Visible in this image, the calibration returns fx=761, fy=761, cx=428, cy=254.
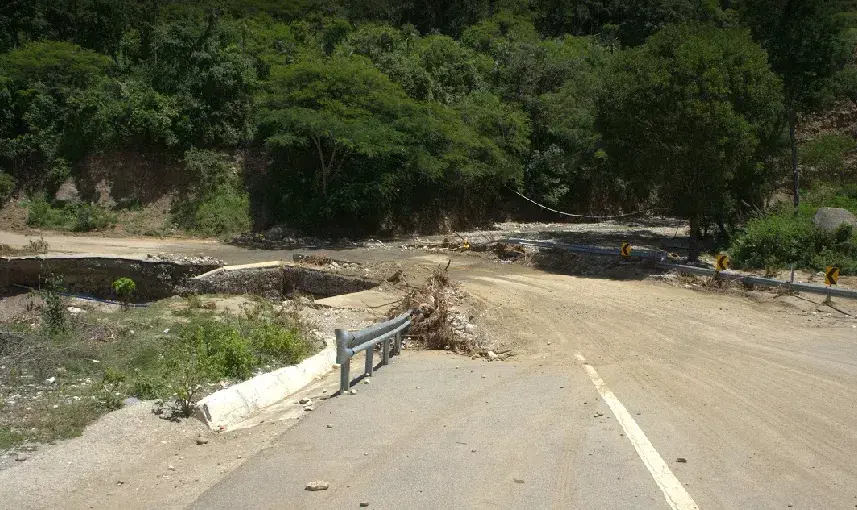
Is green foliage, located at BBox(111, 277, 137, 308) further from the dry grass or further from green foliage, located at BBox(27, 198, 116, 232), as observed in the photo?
green foliage, located at BBox(27, 198, 116, 232)

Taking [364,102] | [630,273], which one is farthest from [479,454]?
[364,102]

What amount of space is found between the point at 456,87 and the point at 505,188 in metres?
7.26

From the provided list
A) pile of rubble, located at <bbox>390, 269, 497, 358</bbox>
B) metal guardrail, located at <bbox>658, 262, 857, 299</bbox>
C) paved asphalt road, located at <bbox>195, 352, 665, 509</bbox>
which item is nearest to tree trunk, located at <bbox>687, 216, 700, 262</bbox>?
metal guardrail, located at <bbox>658, 262, 857, 299</bbox>

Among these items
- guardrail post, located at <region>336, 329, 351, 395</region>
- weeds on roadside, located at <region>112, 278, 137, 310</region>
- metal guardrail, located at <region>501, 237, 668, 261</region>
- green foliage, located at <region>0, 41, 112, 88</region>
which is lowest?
weeds on roadside, located at <region>112, 278, 137, 310</region>

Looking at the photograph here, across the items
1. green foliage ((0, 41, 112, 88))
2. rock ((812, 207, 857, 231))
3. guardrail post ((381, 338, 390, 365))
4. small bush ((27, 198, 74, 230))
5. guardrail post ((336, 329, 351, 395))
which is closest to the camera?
guardrail post ((336, 329, 351, 395))

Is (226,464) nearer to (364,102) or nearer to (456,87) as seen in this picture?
(364,102)

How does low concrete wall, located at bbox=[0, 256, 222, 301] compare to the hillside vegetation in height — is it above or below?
below

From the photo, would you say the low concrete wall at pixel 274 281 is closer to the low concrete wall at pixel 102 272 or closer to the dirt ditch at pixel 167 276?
the dirt ditch at pixel 167 276

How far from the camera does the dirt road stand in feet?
19.8

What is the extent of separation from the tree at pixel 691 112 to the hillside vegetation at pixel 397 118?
0.07 metres

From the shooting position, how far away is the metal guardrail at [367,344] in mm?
9484

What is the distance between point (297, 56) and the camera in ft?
137

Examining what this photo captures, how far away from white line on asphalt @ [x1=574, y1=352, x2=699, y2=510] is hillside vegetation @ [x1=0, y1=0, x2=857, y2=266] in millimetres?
16999

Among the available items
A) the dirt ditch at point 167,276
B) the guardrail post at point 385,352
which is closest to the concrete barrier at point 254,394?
the guardrail post at point 385,352
